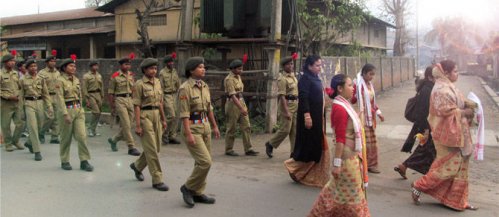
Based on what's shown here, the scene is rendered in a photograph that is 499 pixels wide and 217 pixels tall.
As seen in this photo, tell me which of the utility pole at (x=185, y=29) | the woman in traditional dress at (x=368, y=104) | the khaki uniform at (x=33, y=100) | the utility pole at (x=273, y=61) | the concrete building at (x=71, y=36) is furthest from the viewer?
the concrete building at (x=71, y=36)

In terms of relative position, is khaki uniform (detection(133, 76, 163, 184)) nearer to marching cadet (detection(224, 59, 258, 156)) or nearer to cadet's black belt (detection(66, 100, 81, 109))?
cadet's black belt (detection(66, 100, 81, 109))

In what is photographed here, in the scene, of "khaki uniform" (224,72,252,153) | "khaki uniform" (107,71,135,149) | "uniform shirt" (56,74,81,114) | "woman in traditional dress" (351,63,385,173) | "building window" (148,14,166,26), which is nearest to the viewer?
"woman in traditional dress" (351,63,385,173)

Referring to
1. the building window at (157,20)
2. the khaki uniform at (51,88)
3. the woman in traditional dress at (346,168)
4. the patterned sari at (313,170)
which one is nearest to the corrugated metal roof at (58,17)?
the building window at (157,20)

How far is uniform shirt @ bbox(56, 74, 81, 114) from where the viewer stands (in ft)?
23.8

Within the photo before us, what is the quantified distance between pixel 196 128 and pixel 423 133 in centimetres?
310

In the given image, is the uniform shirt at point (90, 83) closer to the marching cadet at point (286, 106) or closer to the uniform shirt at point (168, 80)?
the uniform shirt at point (168, 80)

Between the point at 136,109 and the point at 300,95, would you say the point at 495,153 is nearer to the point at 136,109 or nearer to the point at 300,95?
the point at 300,95

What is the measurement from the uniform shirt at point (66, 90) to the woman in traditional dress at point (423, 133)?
198 inches

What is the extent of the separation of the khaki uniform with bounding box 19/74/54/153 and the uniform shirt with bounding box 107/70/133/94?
47.3 inches

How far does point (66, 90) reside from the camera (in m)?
7.39

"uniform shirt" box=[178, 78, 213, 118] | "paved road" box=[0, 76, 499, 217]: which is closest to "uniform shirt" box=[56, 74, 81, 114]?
"paved road" box=[0, 76, 499, 217]

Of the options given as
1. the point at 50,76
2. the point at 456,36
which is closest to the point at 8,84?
the point at 50,76

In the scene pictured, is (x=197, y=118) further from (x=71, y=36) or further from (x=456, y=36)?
(x=456, y=36)

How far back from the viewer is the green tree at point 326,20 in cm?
1437
